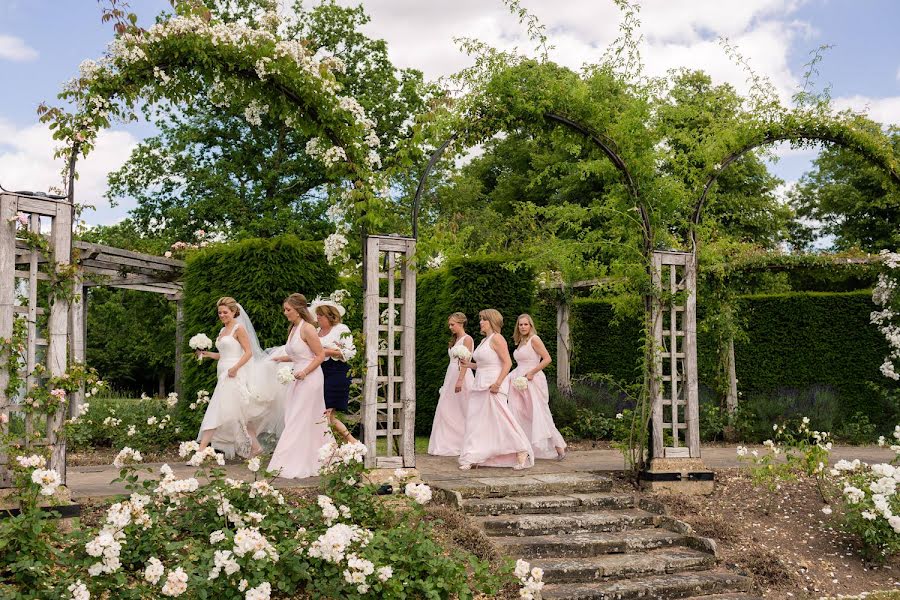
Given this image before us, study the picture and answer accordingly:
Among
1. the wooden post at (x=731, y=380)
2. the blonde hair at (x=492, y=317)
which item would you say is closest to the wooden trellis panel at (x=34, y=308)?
the blonde hair at (x=492, y=317)

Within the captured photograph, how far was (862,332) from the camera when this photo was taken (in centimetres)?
1275

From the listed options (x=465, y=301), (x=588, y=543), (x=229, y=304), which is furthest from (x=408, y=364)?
(x=465, y=301)

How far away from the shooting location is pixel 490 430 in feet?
27.6

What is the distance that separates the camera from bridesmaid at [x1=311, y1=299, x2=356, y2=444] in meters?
6.93

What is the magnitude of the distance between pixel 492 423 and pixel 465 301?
3.46 metres

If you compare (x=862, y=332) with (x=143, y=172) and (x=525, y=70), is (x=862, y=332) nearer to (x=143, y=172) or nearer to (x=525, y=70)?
(x=525, y=70)

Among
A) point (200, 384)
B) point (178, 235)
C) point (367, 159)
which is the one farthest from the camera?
point (178, 235)

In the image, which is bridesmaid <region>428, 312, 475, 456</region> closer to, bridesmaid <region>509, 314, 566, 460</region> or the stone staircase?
bridesmaid <region>509, 314, 566, 460</region>

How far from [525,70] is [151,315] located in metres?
17.5

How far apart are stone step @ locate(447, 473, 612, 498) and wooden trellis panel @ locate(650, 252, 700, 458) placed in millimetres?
865

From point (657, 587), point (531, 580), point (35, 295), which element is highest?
point (35, 295)

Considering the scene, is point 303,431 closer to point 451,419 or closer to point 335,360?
point 335,360

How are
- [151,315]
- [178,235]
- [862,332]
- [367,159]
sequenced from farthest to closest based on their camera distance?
[151,315] < [178,235] < [862,332] < [367,159]

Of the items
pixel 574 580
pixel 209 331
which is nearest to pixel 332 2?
pixel 209 331
